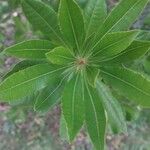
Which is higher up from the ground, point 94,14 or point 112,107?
point 94,14

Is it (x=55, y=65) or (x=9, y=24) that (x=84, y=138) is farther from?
(x=55, y=65)

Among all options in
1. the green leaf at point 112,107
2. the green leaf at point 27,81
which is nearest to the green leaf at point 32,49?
the green leaf at point 27,81

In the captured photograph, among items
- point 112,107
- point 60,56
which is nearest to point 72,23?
point 60,56

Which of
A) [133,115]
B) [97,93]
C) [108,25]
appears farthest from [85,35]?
[133,115]

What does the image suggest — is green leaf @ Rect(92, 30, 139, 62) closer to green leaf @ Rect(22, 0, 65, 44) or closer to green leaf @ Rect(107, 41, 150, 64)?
green leaf @ Rect(107, 41, 150, 64)

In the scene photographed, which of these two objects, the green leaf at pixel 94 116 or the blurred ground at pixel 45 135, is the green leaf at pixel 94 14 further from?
the blurred ground at pixel 45 135

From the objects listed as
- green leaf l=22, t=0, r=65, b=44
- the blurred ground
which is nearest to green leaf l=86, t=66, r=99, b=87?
green leaf l=22, t=0, r=65, b=44

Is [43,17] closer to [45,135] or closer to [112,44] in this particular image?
[112,44]
